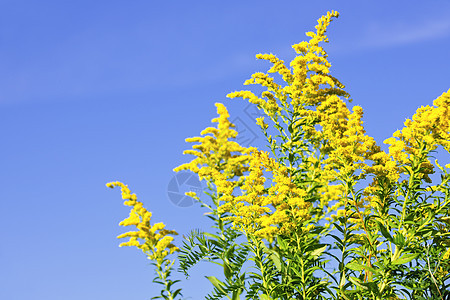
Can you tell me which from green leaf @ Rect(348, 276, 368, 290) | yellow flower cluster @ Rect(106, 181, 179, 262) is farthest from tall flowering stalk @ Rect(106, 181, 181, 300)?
green leaf @ Rect(348, 276, 368, 290)

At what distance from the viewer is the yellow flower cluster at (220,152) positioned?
6.46 m

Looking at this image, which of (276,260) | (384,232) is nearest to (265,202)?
(276,260)

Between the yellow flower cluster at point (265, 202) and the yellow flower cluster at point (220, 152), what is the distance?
1.12 feet

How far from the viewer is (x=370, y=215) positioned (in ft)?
20.2

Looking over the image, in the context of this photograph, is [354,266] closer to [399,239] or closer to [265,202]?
[399,239]

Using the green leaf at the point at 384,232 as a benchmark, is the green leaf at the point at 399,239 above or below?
below

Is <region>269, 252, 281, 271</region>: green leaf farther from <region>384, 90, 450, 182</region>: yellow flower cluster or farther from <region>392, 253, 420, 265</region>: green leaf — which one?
<region>384, 90, 450, 182</region>: yellow flower cluster

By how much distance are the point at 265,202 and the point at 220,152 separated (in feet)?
3.15

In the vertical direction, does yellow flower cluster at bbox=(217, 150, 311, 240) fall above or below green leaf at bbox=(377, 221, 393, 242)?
above

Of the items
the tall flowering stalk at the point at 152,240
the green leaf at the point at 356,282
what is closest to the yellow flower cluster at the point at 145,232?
the tall flowering stalk at the point at 152,240

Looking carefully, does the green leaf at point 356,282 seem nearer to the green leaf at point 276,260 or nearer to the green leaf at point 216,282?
the green leaf at point 276,260

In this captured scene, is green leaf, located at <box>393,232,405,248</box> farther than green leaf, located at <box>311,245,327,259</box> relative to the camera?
No

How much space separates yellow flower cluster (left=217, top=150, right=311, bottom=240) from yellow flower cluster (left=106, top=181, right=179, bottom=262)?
2.83 feet

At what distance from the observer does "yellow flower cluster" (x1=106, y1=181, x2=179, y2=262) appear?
5.47 meters
